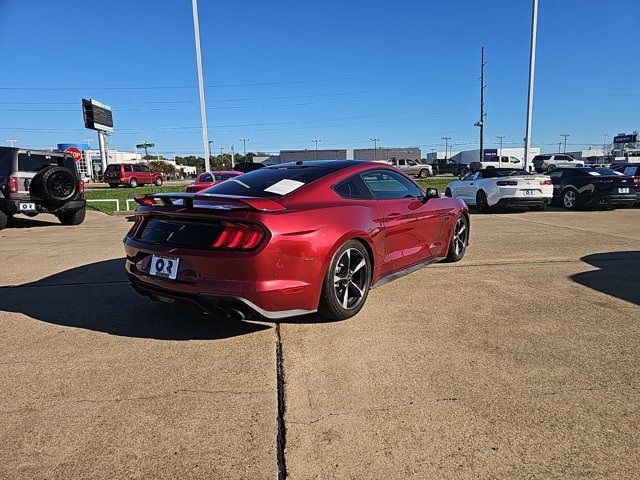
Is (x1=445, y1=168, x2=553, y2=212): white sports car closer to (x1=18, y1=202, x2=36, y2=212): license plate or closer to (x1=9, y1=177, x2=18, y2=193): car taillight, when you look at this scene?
(x1=18, y1=202, x2=36, y2=212): license plate

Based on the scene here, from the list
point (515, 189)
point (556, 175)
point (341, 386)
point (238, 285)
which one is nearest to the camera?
point (341, 386)

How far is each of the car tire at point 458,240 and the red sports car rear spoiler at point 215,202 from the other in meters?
3.20

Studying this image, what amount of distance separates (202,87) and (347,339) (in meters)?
23.4

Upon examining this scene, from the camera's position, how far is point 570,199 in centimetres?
1386

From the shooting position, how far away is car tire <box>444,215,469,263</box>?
6.04 metres

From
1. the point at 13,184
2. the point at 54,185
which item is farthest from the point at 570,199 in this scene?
the point at 13,184

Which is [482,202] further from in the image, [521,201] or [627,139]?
[627,139]

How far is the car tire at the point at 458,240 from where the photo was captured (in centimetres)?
604

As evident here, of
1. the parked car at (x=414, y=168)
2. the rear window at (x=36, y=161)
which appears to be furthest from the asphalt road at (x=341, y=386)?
the parked car at (x=414, y=168)

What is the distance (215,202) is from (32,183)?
8.64 m

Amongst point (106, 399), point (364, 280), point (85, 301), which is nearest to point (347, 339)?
point (364, 280)

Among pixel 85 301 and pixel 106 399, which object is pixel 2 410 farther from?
pixel 85 301

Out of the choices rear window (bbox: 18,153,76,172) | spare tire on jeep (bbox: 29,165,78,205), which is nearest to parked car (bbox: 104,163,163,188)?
rear window (bbox: 18,153,76,172)

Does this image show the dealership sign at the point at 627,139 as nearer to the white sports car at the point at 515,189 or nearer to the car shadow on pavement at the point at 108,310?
the white sports car at the point at 515,189
